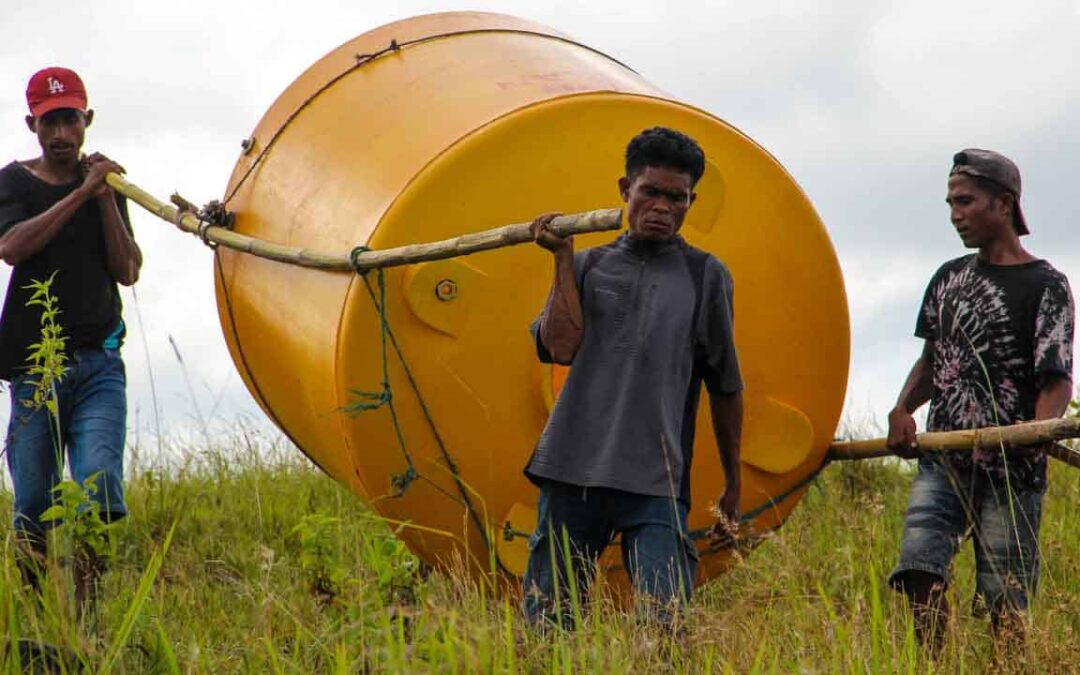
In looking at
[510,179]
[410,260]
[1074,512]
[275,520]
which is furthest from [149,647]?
[1074,512]

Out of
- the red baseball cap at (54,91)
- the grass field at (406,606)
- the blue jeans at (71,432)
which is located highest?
the red baseball cap at (54,91)

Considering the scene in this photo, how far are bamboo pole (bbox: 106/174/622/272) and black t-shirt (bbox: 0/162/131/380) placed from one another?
309 millimetres

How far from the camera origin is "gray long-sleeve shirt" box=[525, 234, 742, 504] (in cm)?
390

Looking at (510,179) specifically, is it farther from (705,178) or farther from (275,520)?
(275,520)

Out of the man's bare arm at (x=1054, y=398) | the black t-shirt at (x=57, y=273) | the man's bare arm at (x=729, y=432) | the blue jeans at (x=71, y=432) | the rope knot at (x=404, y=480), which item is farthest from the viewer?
the black t-shirt at (x=57, y=273)

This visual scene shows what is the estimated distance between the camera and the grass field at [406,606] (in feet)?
11.3

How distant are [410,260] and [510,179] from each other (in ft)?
1.45

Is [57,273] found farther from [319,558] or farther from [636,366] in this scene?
[636,366]

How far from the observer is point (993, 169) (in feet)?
15.1

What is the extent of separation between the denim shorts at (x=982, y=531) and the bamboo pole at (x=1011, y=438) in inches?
3.2

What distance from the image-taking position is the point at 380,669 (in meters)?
3.54

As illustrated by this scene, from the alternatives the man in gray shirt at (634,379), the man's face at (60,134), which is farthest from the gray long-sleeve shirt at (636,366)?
the man's face at (60,134)

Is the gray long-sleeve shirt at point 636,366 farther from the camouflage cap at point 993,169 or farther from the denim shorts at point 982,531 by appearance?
the camouflage cap at point 993,169

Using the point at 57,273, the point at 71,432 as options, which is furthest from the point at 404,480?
the point at 57,273
